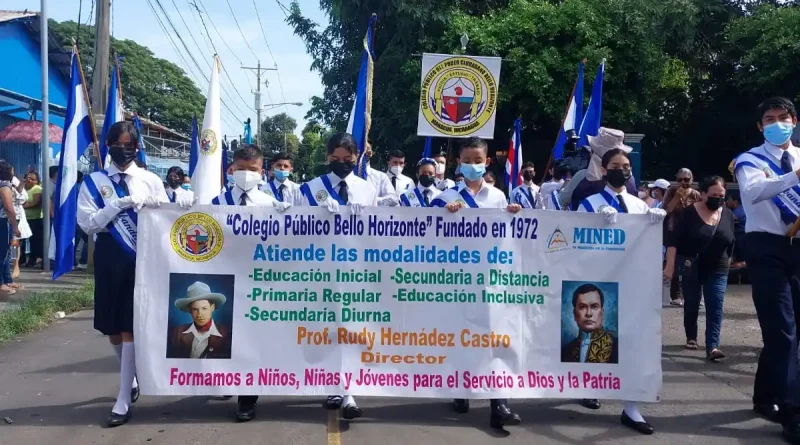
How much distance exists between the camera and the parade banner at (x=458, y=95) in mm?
11031

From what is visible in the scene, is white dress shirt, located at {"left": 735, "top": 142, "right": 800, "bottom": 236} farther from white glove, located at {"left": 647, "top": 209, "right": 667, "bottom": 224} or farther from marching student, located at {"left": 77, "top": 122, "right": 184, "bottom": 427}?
marching student, located at {"left": 77, "top": 122, "right": 184, "bottom": 427}

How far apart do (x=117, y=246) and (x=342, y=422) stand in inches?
79.3

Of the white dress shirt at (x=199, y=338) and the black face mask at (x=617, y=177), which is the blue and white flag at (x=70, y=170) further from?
the black face mask at (x=617, y=177)

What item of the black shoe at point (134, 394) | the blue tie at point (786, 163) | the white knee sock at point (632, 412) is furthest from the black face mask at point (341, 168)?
the blue tie at point (786, 163)

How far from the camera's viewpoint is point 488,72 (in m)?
11.1

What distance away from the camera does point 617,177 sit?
5.80m

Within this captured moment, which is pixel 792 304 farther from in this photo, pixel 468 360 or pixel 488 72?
pixel 488 72

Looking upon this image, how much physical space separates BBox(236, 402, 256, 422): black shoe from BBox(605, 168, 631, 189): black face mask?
3.03 m

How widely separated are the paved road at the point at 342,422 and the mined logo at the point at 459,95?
15.5 feet

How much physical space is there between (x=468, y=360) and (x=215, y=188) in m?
5.41

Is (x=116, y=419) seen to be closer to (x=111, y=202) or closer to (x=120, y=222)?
(x=120, y=222)

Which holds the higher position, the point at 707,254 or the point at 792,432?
the point at 707,254

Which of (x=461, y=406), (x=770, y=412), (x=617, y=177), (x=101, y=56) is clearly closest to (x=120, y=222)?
(x=461, y=406)

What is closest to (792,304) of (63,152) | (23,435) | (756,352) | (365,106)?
(756,352)
